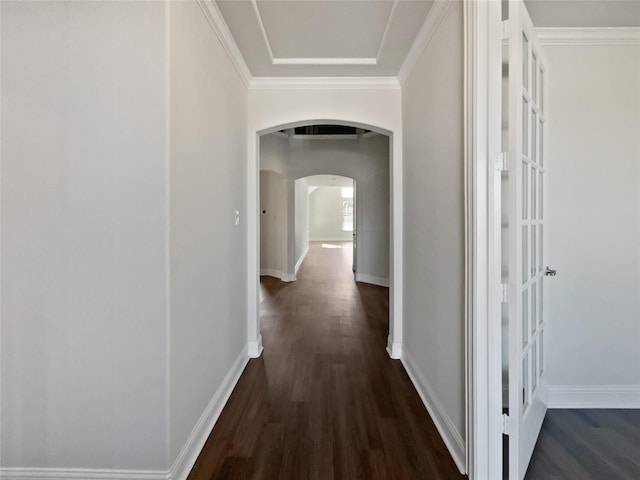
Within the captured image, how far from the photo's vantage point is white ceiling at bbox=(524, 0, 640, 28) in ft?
5.80

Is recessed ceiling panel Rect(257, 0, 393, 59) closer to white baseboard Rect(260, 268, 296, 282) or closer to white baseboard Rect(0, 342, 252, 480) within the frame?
white baseboard Rect(0, 342, 252, 480)

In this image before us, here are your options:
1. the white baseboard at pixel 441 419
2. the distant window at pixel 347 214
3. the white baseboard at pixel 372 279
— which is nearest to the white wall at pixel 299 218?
the white baseboard at pixel 372 279

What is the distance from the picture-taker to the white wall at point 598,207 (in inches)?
79.1

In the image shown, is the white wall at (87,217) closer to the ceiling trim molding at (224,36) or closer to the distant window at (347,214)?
the ceiling trim molding at (224,36)

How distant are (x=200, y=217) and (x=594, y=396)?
9.40ft

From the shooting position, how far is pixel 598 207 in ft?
6.64

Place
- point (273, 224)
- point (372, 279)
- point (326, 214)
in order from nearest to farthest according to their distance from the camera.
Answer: point (372, 279)
point (273, 224)
point (326, 214)

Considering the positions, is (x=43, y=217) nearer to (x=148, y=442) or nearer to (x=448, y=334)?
(x=148, y=442)


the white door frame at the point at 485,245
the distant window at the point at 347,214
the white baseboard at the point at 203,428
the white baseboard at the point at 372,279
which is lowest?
the white baseboard at the point at 203,428

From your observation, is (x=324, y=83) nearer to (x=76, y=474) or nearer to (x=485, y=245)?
(x=485, y=245)

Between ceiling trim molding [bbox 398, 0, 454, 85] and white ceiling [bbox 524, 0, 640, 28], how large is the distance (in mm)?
496

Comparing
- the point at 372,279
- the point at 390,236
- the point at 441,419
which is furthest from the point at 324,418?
the point at 372,279

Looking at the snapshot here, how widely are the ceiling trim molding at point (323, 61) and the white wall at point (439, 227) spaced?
1.30 feet

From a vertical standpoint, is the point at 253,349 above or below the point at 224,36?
below
